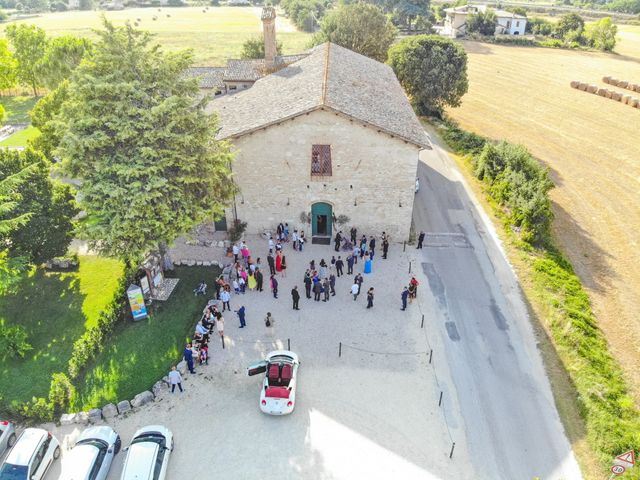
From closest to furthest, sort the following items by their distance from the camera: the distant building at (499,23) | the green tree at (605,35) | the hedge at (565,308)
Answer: the hedge at (565,308) < the green tree at (605,35) < the distant building at (499,23)

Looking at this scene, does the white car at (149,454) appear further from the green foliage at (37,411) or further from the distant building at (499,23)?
the distant building at (499,23)

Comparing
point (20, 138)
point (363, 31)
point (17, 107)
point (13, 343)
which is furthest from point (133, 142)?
point (17, 107)

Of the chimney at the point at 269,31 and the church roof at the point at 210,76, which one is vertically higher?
the chimney at the point at 269,31

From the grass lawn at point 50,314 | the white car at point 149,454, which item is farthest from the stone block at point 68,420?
the white car at point 149,454

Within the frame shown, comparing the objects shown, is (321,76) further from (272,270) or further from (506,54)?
(506,54)

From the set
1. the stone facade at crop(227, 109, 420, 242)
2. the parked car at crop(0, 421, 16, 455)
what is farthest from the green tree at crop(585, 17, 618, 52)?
the parked car at crop(0, 421, 16, 455)

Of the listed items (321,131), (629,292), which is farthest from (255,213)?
(629,292)

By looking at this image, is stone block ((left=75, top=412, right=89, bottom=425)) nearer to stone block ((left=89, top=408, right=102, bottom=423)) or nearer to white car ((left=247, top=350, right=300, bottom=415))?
stone block ((left=89, top=408, right=102, bottom=423))
